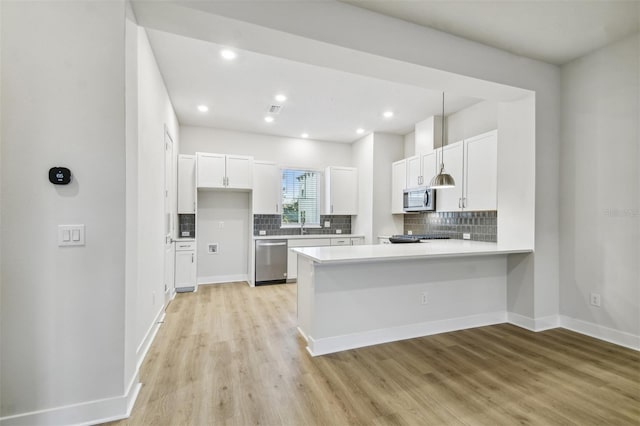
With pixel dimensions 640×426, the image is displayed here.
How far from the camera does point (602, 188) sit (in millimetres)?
2885

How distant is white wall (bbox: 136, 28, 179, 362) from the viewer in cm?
244

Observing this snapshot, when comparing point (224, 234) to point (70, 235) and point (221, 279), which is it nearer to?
point (221, 279)

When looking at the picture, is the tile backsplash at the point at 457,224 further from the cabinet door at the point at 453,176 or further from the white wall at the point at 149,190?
the white wall at the point at 149,190

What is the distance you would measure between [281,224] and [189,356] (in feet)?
11.5

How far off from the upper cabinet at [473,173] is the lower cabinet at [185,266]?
4.02 m

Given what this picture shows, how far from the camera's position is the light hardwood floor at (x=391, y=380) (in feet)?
5.83

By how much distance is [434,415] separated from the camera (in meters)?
1.78

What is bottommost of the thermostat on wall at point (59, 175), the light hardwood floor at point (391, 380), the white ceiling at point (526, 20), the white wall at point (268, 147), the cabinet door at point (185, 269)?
the light hardwood floor at point (391, 380)

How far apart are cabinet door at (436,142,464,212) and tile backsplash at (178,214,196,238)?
415 centimetres

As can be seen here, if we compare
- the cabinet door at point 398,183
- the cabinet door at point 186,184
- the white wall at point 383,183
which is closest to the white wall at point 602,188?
the cabinet door at point 398,183

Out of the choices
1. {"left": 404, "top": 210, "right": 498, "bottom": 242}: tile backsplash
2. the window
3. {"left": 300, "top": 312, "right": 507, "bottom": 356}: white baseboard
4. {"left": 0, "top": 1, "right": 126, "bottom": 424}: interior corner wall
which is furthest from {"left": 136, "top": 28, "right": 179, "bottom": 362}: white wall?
{"left": 404, "top": 210, "right": 498, "bottom": 242}: tile backsplash

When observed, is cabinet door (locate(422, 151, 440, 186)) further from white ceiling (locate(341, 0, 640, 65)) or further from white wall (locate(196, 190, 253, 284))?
white wall (locate(196, 190, 253, 284))

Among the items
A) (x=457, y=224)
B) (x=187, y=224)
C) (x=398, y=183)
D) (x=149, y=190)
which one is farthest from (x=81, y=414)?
(x=398, y=183)

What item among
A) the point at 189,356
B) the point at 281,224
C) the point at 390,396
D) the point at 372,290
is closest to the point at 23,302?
the point at 189,356
